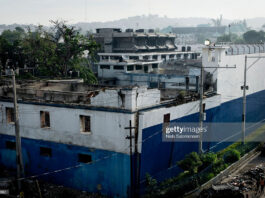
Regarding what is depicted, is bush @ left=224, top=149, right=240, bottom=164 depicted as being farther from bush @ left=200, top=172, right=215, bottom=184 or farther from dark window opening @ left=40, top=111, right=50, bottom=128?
dark window opening @ left=40, top=111, right=50, bottom=128

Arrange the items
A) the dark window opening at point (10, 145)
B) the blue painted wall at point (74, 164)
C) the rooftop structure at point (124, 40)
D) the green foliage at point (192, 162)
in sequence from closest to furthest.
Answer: the blue painted wall at point (74, 164), the green foliage at point (192, 162), the dark window opening at point (10, 145), the rooftop structure at point (124, 40)

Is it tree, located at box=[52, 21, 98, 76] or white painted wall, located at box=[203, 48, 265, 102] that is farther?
tree, located at box=[52, 21, 98, 76]

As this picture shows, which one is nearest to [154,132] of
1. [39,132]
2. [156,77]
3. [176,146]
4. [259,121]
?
[176,146]

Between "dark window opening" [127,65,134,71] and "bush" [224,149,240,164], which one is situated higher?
"dark window opening" [127,65,134,71]

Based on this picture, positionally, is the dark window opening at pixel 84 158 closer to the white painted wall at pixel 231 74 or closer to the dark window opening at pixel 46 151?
the dark window opening at pixel 46 151

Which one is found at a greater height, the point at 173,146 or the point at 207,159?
the point at 173,146

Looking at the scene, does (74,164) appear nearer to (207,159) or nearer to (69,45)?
(207,159)

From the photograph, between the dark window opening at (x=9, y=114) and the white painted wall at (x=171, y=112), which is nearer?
the white painted wall at (x=171, y=112)

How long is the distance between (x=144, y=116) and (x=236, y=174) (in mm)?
9860

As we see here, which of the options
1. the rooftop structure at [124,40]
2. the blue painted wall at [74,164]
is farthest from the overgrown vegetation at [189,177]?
the rooftop structure at [124,40]

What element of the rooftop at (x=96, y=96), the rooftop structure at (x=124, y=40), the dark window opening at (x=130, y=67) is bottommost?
the rooftop at (x=96, y=96)

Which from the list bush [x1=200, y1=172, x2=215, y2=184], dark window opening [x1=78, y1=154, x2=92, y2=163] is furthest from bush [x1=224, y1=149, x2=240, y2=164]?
dark window opening [x1=78, y1=154, x2=92, y2=163]

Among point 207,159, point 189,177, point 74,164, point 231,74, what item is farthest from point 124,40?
point 189,177

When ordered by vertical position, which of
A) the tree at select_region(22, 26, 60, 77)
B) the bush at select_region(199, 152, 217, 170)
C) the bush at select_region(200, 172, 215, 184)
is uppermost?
the tree at select_region(22, 26, 60, 77)
